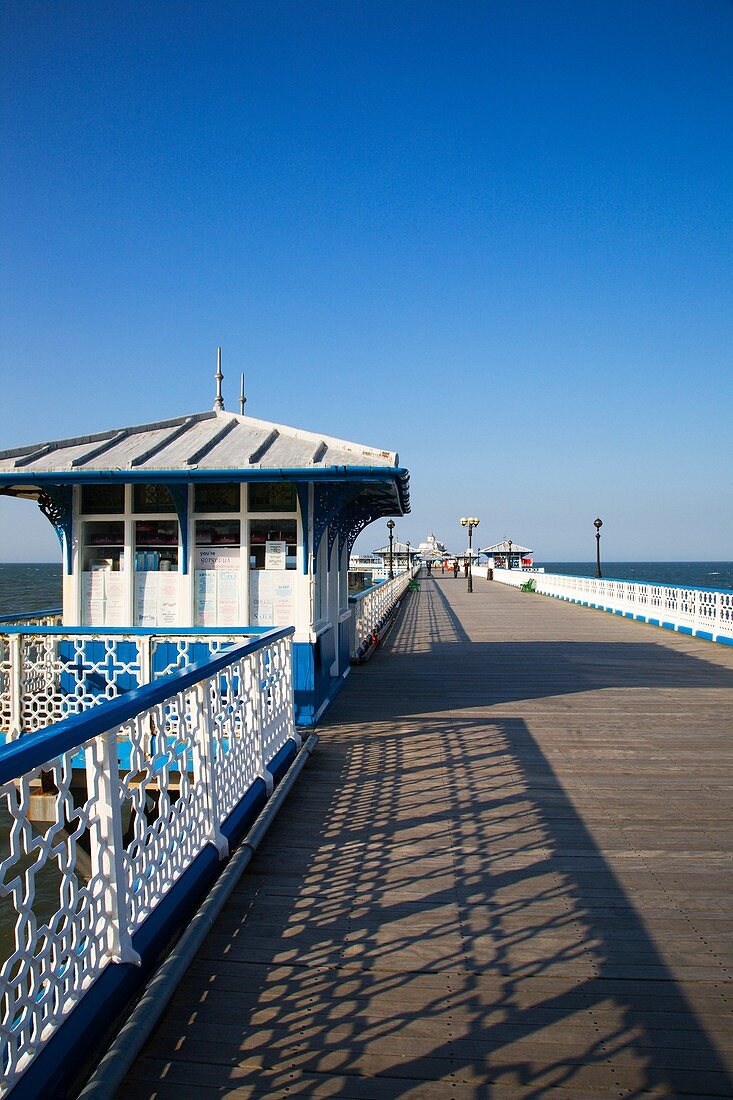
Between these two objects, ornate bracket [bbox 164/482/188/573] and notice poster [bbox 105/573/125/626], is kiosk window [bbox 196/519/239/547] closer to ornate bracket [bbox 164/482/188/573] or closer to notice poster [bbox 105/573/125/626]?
ornate bracket [bbox 164/482/188/573]

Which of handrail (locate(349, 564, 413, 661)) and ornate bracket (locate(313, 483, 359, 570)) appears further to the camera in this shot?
handrail (locate(349, 564, 413, 661))

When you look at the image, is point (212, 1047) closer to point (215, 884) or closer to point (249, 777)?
point (215, 884)

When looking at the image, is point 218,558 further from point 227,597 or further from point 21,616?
point 21,616

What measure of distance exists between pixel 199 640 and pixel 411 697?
117 inches

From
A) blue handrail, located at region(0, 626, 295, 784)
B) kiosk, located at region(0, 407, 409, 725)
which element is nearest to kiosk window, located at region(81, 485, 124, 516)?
kiosk, located at region(0, 407, 409, 725)

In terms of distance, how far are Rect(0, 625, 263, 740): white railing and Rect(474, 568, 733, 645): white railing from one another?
37.7ft

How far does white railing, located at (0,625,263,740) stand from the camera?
6.23m

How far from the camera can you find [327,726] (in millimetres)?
7168

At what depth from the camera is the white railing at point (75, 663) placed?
6.23 metres

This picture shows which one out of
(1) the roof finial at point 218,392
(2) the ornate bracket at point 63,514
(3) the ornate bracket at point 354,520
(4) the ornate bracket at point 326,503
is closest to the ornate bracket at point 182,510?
(2) the ornate bracket at point 63,514

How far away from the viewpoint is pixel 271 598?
24.9 ft

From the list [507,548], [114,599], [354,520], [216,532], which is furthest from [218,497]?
[507,548]

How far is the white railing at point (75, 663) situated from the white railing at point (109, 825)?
153cm

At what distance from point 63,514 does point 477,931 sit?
6389 mm
